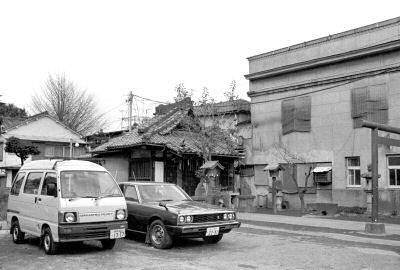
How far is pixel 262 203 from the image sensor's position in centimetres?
2478

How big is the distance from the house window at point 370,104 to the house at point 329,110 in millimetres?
42

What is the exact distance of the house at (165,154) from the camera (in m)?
21.6

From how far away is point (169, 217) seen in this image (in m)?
10.2

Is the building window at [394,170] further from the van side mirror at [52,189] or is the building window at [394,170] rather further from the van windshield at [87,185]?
the van side mirror at [52,189]

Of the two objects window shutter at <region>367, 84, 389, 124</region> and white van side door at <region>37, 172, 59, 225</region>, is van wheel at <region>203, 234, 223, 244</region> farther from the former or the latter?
window shutter at <region>367, 84, 389, 124</region>

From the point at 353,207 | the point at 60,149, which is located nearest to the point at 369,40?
the point at 353,207

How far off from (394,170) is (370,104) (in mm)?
3175

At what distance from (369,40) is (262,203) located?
1014cm

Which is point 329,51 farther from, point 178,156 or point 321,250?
point 321,250

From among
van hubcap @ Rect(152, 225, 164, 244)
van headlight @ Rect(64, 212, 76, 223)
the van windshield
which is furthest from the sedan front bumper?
van headlight @ Rect(64, 212, 76, 223)

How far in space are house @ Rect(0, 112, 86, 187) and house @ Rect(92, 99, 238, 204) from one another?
814 inches

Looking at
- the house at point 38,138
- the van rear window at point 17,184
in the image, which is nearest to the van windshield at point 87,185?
the van rear window at point 17,184

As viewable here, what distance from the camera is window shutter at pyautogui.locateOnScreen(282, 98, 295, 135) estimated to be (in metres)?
23.8

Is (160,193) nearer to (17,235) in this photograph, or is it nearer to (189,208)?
(189,208)
